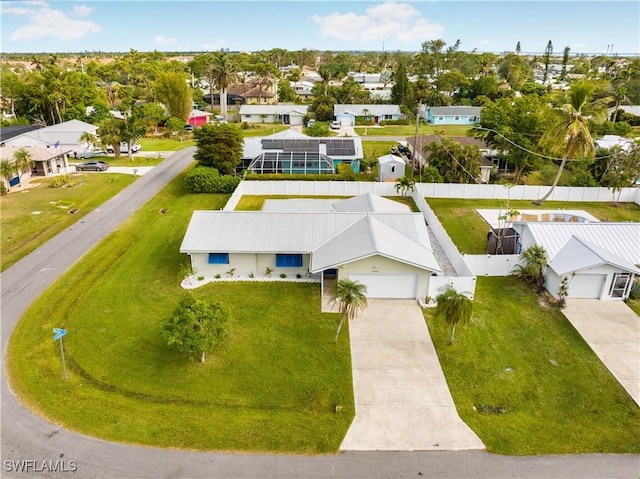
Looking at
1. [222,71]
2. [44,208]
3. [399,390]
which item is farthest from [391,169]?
[222,71]

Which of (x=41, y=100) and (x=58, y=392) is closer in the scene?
(x=58, y=392)

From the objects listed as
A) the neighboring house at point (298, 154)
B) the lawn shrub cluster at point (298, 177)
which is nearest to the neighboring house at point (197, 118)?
the neighboring house at point (298, 154)

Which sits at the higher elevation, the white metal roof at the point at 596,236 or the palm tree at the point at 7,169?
the palm tree at the point at 7,169

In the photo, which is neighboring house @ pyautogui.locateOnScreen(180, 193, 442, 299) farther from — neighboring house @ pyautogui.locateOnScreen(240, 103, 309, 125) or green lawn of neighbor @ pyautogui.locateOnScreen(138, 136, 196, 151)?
neighboring house @ pyautogui.locateOnScreen(240, 103, 309, 125)

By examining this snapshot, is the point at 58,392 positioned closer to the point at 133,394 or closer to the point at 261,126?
the point at 133,394

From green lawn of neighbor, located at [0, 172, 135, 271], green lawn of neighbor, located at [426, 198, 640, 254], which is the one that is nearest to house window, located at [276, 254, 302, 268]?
green lawn of neighbor, located at [426, 198, 640, 254]

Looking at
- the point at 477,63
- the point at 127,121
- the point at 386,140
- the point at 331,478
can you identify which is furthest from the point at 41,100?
the point at 477,63

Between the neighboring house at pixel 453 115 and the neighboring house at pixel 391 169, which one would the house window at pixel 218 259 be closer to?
the neighboring house at pixel 391 169
